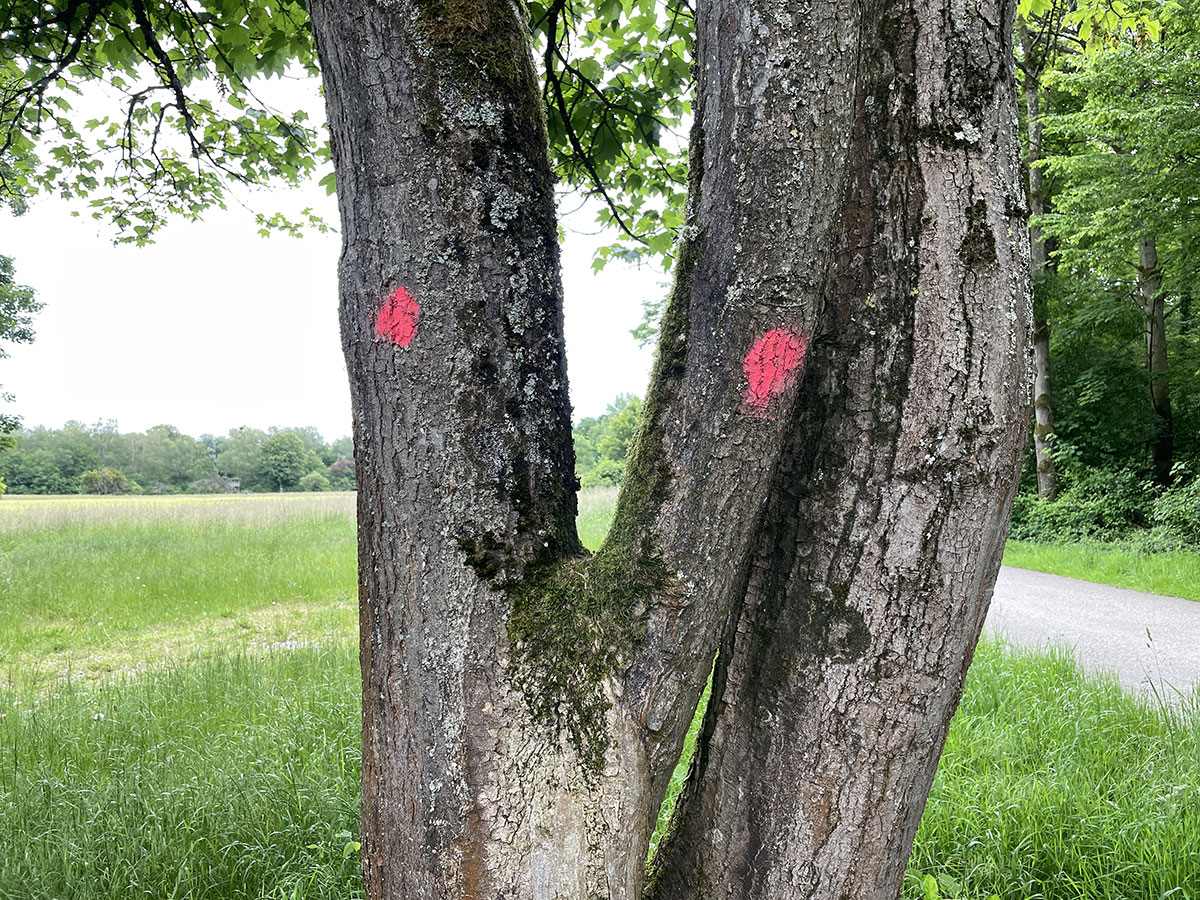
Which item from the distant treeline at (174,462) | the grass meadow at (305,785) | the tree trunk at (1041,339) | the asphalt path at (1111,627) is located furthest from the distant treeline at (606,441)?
the grass meadow at (305,785)

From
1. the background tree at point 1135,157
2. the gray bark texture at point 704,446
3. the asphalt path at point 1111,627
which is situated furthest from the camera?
the background tree at point 1135,157

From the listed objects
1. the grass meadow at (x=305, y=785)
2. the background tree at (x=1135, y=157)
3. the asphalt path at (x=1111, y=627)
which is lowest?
the asphalt path at (x=1111, y=627)

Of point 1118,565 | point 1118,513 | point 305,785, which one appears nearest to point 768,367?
point 305,785

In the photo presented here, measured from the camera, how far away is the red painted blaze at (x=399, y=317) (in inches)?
48.6

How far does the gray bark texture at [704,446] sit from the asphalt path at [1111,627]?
4188 mm

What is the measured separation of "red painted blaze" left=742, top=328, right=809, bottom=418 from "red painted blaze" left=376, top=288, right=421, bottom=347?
0.58 meters

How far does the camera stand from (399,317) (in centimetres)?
124

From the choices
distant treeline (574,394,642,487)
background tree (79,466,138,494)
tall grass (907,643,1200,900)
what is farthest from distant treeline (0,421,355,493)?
tall grass (907,643,1200,900)

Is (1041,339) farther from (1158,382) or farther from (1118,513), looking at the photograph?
(1118,513)

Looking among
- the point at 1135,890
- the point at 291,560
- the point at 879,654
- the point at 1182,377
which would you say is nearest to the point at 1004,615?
the point at 1135,890

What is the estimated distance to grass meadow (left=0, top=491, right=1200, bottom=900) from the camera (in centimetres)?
266

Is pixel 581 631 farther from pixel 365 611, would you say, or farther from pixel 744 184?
pixel 744 184

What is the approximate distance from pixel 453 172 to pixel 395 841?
1.19m

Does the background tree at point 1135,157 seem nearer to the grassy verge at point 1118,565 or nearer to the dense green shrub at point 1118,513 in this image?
the dense green shrub at point 1118,513
